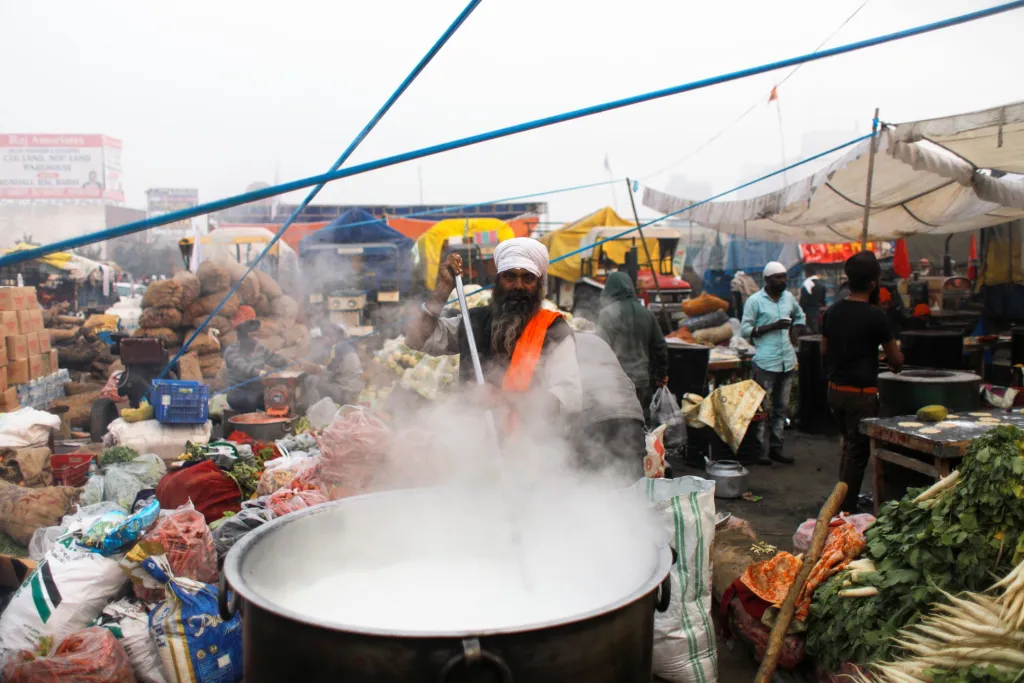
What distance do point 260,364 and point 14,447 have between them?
3707 millimetres

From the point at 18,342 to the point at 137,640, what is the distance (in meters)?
4.83

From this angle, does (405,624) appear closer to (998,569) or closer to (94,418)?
(998,569)

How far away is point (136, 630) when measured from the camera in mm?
3104

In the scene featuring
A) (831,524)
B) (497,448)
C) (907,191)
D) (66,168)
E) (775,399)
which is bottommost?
(775,399)

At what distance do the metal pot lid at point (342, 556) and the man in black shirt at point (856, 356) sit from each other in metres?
2.88

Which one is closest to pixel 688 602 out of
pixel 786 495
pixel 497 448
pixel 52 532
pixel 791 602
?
pixel 791 602

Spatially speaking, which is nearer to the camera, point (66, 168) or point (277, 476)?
point (277, 476)

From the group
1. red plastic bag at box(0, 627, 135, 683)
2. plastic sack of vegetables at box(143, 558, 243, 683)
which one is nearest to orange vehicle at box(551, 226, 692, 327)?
plastic sack of vegetables at box(143, 558, 243, 683)

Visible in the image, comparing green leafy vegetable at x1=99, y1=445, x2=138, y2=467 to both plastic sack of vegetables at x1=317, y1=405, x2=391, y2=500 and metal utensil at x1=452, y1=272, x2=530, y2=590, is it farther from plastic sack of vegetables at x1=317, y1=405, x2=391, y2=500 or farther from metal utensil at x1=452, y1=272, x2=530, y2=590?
metal utensil at x1=452, y1=272, x2=530, y2=590

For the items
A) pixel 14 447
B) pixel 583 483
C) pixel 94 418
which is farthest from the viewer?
pixel 94 418

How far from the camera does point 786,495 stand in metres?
5.93

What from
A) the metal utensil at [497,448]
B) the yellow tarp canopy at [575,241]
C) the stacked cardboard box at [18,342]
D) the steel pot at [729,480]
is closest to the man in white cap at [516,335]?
the metal utensil at [497,448]

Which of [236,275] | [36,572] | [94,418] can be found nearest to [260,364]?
[94,418]

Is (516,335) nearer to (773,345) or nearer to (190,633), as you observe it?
(190,633)
